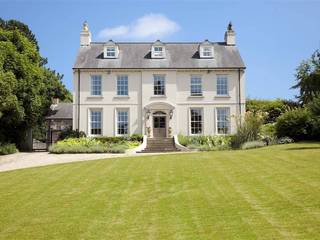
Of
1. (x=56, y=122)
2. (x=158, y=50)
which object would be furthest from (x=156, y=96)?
Result: (x=56, y=122)

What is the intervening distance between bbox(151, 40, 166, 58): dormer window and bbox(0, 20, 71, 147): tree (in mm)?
10234

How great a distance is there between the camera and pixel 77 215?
29.9 ft

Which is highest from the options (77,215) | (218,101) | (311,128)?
Answer: (218,101)

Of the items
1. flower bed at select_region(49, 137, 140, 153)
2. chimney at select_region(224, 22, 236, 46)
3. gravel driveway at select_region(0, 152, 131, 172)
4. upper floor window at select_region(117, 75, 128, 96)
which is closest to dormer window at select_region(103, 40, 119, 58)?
upper floor window at select_region(117, 75, 128, 96)

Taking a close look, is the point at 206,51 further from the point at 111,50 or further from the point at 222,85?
the point at 111,50

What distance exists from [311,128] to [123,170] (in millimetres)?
16889

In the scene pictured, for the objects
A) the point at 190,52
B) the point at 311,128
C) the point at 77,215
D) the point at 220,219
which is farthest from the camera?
the point at 190,52

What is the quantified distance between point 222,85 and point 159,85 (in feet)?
18.4

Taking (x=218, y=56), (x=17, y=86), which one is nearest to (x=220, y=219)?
(x=17, y=86)

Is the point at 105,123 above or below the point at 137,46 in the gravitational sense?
below

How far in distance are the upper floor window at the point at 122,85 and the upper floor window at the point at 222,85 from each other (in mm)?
8188

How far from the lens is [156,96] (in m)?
36.1

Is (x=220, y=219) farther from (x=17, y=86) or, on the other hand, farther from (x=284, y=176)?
(x=17, y=86)

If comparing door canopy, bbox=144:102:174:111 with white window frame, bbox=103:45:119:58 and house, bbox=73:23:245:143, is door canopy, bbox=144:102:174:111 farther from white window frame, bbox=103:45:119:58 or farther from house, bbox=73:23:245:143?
white window frame, bbox=103:45:119:58
